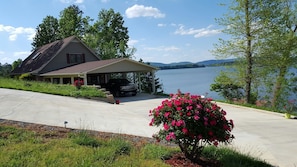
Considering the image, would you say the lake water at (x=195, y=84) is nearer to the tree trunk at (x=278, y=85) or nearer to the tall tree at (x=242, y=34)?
the tall tree at (x=242, y=34)

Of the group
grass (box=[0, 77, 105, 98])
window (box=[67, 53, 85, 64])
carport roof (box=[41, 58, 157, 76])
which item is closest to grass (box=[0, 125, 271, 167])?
grass (box=[0, 77, 105, 98])

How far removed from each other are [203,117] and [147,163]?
4.28 feet

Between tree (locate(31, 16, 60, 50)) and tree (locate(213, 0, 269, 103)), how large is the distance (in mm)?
38563

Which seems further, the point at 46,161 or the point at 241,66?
the point at 241,66

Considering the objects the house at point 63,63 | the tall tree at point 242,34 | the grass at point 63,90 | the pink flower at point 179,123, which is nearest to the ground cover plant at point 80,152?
the pink flower at point 179,123

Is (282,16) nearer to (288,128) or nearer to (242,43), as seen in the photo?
(242,43)

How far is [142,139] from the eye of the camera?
673 centimetres

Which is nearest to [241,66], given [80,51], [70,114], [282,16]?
[282,16]

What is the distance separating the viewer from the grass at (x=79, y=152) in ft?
14.5

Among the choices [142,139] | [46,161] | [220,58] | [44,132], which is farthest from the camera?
[220,58]

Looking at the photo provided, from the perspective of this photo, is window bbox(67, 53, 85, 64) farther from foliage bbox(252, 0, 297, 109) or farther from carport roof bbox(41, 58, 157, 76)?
foliage bbox(252, 0, 297, 109)

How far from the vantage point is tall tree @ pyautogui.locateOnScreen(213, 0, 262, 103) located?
56.5 ft

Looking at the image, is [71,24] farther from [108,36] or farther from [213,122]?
[213,122]

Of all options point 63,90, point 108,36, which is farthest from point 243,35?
point 108,36
